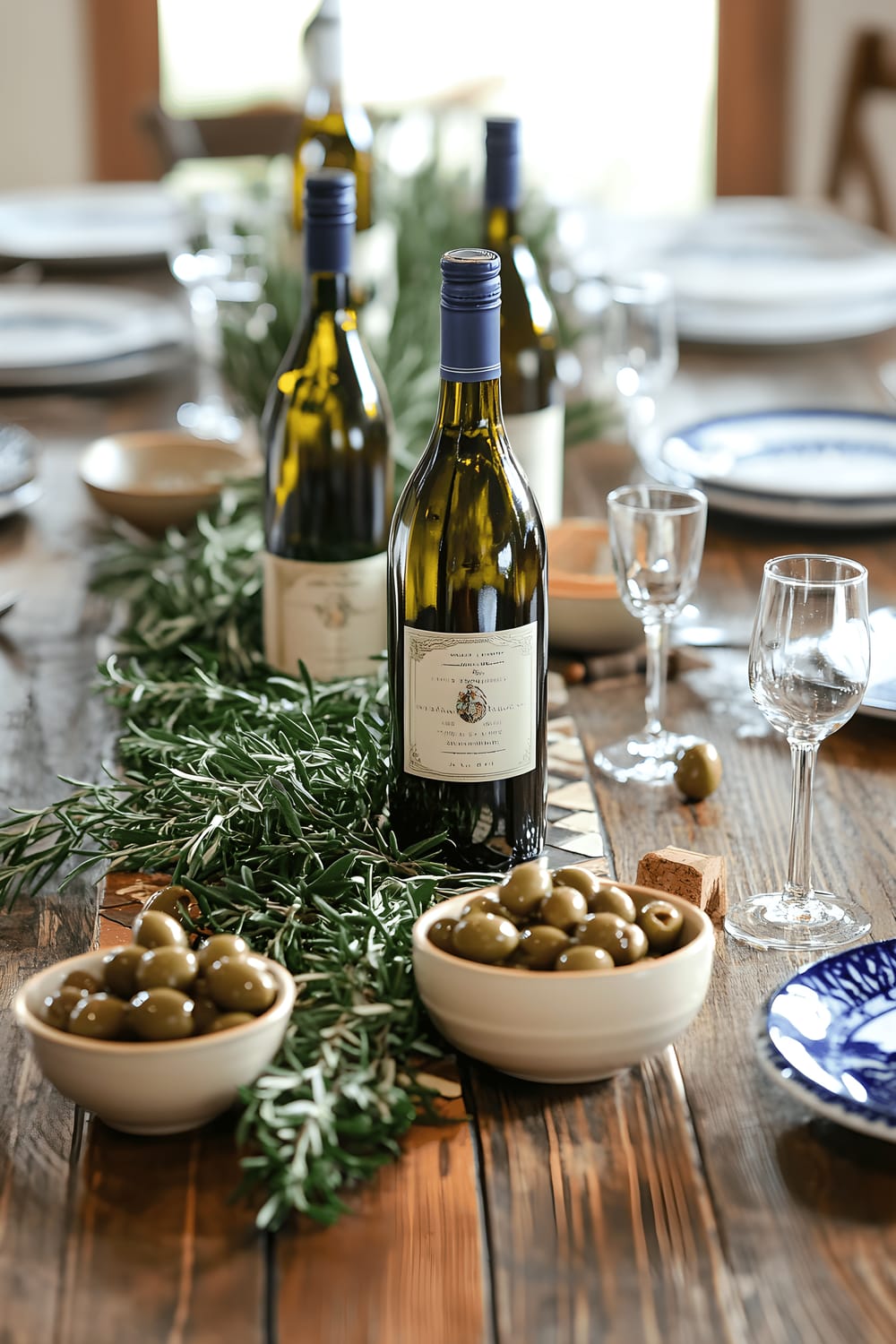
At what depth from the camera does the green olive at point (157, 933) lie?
67cm

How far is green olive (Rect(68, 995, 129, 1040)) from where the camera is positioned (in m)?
0.64

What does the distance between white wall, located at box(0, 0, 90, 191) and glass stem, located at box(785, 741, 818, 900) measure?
4141 millimetres

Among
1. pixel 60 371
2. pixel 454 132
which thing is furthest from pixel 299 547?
pixel 454 132

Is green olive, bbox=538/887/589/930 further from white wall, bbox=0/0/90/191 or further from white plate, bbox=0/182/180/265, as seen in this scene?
white wall, bbox=0/0/90/191

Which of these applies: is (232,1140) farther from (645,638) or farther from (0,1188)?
(645,638)

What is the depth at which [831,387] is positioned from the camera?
6.45 feet

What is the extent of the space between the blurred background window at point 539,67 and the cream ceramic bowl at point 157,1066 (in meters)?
4.20

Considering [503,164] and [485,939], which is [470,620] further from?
[503,164]

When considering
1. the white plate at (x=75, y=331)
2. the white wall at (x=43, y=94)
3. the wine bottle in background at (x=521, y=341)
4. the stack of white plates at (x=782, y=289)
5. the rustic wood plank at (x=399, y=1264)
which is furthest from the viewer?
the white wall at (x=43, y=94)

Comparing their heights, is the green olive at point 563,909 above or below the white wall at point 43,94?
below

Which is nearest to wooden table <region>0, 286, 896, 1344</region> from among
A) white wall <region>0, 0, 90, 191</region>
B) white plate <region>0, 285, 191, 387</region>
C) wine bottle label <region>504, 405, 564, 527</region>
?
wine bottle label <region>504, 405, 564, 527</region>

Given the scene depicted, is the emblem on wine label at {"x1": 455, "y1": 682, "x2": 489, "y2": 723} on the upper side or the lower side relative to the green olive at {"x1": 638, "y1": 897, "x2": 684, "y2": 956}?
upper

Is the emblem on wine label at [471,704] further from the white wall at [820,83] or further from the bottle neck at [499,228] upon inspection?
the white wall at [820,83]

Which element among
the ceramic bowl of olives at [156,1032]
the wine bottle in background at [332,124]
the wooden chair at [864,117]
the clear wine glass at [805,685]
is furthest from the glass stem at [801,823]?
the wooden chair at [864,117]
